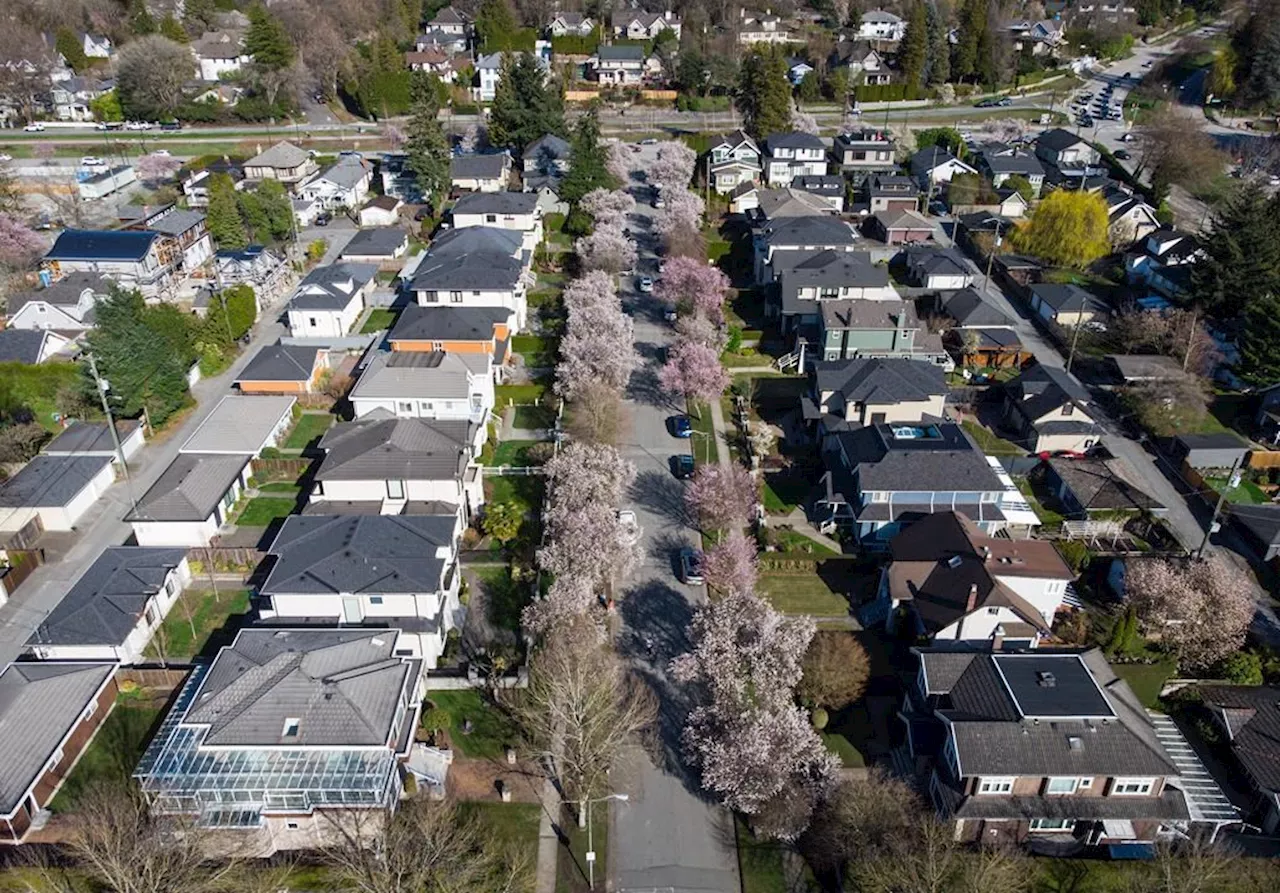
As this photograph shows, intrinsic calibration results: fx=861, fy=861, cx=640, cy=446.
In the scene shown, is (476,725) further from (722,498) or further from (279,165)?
(279,165)

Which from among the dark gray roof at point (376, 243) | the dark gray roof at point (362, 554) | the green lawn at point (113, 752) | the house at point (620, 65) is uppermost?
the house at point (620, 65)

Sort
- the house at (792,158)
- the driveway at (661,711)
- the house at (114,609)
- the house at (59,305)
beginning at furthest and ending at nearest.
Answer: the house at (792,158) → the house at (59,305) → the house at (114,609) → the driveway at (661,711)

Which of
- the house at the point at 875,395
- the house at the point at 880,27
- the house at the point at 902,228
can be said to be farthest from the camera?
the house at the point at 880,27

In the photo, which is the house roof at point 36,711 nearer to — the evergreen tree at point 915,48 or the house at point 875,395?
the house at point 875,395

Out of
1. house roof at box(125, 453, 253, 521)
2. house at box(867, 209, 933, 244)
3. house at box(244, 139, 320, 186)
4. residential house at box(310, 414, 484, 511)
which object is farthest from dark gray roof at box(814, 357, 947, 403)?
house at box(244, 139, 320, 186)

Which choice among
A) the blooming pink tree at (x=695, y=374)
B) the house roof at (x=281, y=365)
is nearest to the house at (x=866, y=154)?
the blooming pink tree at (x=695, y=374)

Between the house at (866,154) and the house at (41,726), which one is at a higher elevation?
the house at (866,154)

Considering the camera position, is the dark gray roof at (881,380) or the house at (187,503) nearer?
the house at (187,503)
